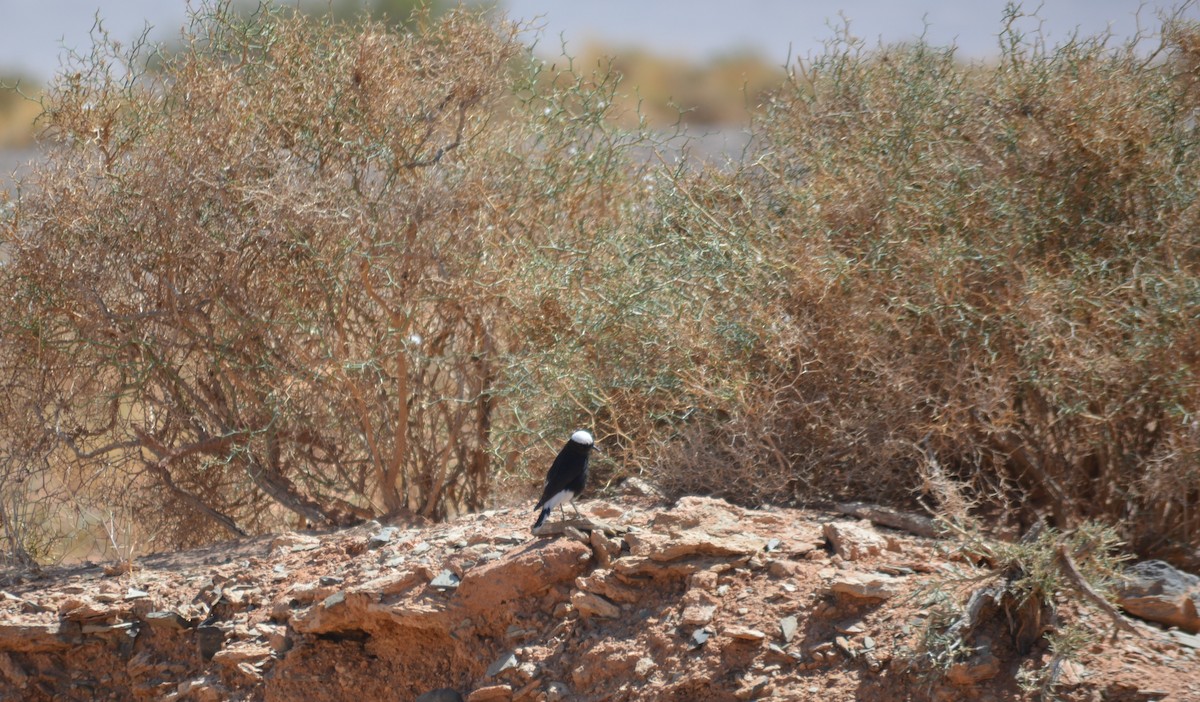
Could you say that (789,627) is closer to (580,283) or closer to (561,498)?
(561,498)

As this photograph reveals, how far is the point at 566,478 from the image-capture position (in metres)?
4.09

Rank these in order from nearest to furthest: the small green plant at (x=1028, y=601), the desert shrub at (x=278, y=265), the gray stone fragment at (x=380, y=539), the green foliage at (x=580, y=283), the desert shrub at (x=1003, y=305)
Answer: the small green plant at (x=1028, y=601) < the desert shrub at (x=1003, y=305) < the green foliage at (x=580, y=283) < the gray stone fragment at (x=380, y=539) < the desert shrub at (x=278, y=265)

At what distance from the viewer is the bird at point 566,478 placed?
13.5ft

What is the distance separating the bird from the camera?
4.11 m

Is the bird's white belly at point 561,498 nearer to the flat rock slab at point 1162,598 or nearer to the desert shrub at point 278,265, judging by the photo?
the desert shrub at point 278,265

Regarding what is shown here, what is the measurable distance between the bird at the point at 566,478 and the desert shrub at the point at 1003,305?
53cm

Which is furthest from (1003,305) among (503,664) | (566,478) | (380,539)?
(380,539)

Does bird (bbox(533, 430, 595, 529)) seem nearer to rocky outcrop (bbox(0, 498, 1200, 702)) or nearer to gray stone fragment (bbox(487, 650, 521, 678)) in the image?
rocky outcrop (bbox(0, 498, 1200, 702))

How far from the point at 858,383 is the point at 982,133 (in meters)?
1.28

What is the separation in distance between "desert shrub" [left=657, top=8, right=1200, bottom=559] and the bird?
1.72 feet

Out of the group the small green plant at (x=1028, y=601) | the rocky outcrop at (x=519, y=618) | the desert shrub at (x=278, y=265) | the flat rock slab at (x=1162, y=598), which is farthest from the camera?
the desert shrub at (x=278, y=265)

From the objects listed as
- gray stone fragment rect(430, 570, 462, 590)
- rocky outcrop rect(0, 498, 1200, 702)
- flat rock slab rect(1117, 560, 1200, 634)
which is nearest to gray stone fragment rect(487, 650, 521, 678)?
rocky outcrop rect(0, 498, 1200, 702)

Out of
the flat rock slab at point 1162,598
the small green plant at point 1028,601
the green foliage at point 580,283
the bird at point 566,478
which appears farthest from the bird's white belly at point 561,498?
the flat rock slab at point 1162,598

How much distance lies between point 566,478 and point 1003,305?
1.65 meters
